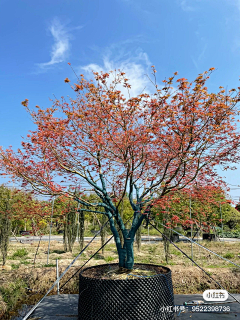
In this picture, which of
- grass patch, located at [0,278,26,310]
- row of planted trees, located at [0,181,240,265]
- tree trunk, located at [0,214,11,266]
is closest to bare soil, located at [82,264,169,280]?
row of planted trees, located at [0,181,240,265]

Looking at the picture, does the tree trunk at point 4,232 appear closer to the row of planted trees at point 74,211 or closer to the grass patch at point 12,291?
the row of planted trees at point 74,211

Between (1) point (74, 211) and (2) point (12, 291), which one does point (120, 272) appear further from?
(2) point (12, 291)

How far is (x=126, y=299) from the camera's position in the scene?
3.61 m

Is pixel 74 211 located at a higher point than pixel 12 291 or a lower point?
higher

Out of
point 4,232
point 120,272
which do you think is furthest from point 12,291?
point 4,232

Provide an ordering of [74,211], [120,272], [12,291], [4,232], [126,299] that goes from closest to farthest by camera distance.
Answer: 1. [126,299]
2. [120,272]
3. [74,211]
4. [12,291]
5. [4,232]

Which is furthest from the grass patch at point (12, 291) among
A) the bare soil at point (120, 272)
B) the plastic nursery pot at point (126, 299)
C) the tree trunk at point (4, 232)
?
the tree trunk at point (4, 232)

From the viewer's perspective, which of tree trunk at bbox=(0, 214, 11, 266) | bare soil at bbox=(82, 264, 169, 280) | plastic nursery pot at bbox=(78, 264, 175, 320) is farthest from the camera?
tree trunk at bbox=(0, 214, 11, 266)

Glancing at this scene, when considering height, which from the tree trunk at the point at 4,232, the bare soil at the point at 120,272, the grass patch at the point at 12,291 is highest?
the tree trunk at the point at 4,232

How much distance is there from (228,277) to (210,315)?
8.94 ft

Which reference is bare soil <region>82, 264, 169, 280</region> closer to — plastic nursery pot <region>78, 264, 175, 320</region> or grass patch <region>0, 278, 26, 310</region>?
plastic nursery pot <region>78, 264, 175, 320</region>

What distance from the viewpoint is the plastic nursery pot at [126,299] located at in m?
3.59

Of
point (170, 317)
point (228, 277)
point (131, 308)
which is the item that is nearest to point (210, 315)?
point (170, 317)

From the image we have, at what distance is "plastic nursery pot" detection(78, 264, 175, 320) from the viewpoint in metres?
3.59
